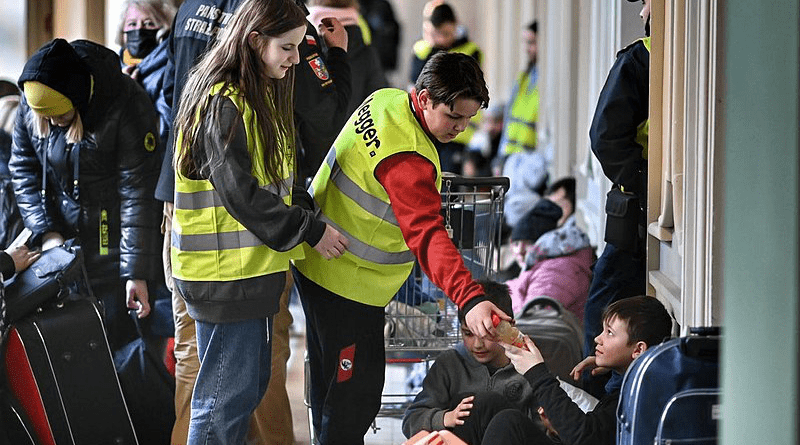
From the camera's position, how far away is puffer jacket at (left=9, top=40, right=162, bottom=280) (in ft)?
13.7

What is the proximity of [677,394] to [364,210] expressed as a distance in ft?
3.25

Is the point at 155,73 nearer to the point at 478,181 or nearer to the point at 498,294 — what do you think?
the point at 478,181

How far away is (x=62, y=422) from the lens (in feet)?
12.3

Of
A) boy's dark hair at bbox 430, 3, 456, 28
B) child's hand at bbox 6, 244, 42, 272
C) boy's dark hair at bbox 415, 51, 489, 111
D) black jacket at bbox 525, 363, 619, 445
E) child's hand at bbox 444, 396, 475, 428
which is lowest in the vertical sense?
child's hand at bbox 444, 396, 475, 428

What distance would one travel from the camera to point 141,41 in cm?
498

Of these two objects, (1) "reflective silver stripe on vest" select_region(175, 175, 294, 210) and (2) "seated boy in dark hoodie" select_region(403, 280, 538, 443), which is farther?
(2) "seated boy in dark hoodie" select_region(403, 280, 538, 443)

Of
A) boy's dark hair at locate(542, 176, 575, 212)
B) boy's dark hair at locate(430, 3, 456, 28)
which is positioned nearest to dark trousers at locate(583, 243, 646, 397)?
boy's dark hair at locate(542, 176, 575, 212)

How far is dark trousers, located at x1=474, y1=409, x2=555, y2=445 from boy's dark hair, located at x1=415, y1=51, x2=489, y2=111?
769 mm

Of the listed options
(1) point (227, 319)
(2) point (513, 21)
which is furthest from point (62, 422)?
(2) point (513, 21)

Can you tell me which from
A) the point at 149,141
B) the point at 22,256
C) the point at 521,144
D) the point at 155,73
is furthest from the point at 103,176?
the point at 521,144

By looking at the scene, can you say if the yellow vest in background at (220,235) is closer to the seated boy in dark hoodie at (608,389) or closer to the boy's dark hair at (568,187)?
the seated boy in dark hoodie at (608,389)

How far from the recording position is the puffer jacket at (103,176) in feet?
13.7

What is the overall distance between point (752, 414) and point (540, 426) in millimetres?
1454

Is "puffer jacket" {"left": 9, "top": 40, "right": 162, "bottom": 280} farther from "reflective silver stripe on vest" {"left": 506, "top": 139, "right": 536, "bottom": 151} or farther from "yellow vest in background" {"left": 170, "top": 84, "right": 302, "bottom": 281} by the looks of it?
"reflective silver stripe on vest" {"left": 506, "top": 139, "right": 536, "bottom": 151}
